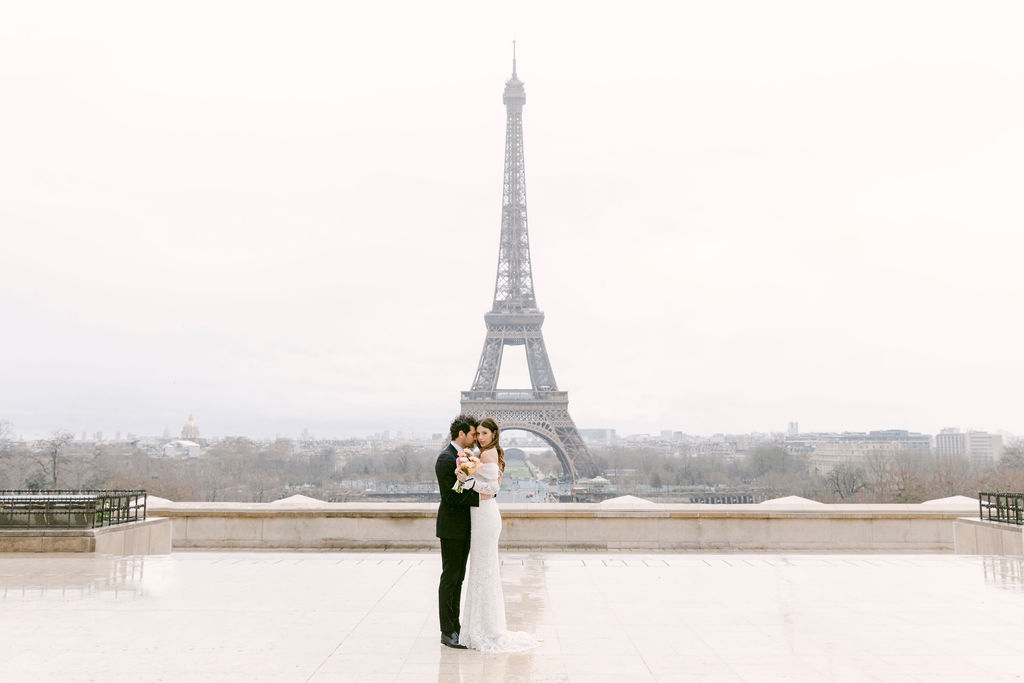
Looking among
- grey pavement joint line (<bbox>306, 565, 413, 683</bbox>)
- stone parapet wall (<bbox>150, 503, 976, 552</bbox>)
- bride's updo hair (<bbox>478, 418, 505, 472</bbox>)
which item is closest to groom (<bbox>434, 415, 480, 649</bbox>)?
bride's updo hair (<bbox>478, 418, 505, 472</bbox>)

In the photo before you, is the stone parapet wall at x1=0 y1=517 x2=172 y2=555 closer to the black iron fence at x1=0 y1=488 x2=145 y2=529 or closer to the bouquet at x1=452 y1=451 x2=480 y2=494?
the black iron fence at x1=0 y1=488 x2=145 y2=529

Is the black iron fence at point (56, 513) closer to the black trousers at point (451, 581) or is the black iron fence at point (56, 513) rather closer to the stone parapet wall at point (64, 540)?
the stone parapet wall at point (64, 540)

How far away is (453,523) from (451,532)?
9 cm

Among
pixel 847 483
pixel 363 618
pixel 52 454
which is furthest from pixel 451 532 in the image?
pixel 847 483

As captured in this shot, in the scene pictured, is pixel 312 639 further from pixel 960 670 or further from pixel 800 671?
pixel 960 670

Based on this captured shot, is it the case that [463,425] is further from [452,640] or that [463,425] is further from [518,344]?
[518,344]

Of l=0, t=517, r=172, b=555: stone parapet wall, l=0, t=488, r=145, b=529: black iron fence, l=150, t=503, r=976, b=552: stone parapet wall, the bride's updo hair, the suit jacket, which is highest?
the bride's updo hair

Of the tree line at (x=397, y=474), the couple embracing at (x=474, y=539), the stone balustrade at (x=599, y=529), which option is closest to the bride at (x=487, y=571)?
the couple embracing at (x=474, y=539)

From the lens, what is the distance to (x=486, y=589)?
6883mm

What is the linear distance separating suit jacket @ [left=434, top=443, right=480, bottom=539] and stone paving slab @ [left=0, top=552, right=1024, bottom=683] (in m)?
1.07

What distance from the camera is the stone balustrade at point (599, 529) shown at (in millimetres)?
15070

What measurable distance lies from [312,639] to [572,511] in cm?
892

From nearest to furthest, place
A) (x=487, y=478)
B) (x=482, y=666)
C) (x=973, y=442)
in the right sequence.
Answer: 1. (x=482, y=666)
2. (x=487, y=478)
3. (x=973, y=442)

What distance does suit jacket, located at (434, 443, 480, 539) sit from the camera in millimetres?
6891
